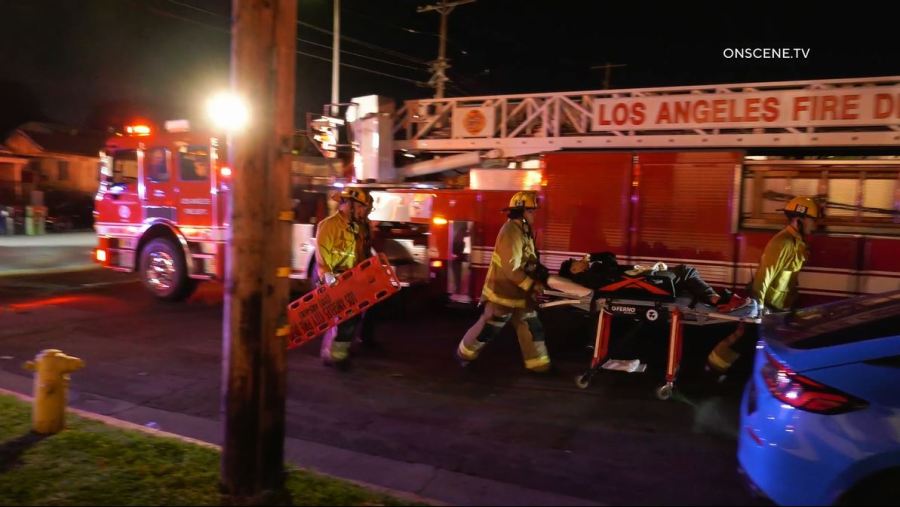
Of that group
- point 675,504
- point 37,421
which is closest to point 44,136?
point 37,421

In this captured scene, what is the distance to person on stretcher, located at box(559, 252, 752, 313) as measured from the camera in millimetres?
5957

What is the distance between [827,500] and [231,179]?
3118 millimetres

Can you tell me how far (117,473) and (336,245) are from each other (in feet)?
10.8

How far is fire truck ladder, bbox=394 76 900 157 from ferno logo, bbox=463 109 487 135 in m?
0.01

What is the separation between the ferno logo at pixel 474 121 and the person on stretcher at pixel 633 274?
151 inches

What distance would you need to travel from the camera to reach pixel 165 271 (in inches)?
415

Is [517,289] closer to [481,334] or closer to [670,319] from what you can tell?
[481,334]

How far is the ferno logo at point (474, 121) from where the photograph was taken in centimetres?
1008

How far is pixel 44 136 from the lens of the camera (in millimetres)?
36844

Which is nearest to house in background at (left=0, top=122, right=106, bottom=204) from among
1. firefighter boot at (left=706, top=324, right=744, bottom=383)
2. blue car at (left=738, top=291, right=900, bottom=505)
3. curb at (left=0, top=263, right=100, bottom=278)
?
curb at (left=0, top=263, right=100, bottom=278)

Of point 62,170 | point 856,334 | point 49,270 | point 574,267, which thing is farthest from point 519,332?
point 62,170

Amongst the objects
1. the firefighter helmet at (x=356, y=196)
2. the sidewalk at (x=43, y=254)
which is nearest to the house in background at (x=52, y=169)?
the sidewalk at (x=43, y=254)

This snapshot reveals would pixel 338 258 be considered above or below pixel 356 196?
below

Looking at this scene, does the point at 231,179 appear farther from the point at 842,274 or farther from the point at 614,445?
the point at 842,274
